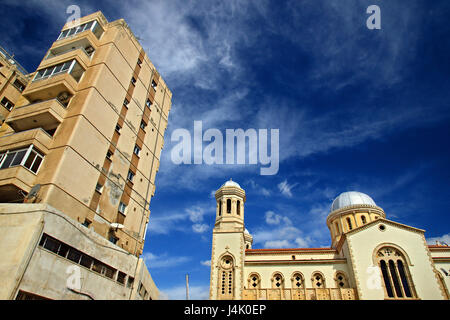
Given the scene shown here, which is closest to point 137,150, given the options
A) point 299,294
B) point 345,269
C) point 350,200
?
point 299,294

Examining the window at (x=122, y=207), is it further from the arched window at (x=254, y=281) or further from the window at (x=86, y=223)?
the arched window at (x=254, y=281)

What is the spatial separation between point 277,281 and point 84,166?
22.5 m

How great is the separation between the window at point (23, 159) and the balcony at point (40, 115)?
2.63 meters

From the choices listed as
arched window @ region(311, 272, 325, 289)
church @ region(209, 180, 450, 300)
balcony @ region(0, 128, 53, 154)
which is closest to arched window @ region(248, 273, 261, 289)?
church @ region(209, 180, 450, 300)

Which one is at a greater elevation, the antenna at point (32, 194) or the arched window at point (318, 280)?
the arched window at point (318, 280)

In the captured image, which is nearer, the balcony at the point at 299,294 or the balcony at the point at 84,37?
the balcony at the point at 84,37

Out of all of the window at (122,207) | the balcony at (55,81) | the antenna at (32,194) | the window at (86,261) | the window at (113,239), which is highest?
the balcony at (55,81)

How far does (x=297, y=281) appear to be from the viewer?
29.7m

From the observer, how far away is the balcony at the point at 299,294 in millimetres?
26328

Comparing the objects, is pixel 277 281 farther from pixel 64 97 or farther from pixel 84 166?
pixel 64 97

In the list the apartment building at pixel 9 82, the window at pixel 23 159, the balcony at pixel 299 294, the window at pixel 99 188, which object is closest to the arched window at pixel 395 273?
the balcony at pixel 299 294
